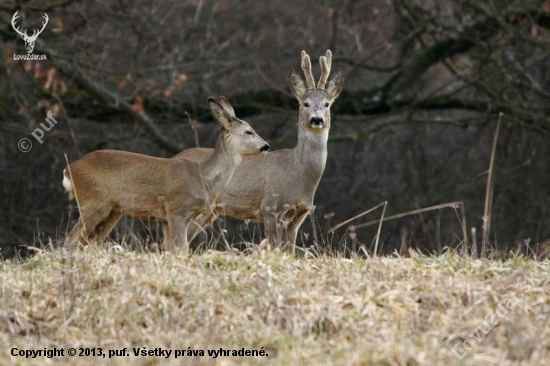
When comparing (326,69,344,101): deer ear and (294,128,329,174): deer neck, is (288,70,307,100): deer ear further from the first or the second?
(294,128,329,174): deer neck

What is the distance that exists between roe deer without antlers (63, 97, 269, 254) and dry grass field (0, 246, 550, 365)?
2.89m

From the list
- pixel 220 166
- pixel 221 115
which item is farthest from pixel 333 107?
pixel 220 166

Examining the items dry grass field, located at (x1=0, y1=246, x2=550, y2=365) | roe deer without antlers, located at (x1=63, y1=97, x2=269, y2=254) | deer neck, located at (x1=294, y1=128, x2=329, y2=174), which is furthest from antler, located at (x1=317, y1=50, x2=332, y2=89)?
dry grass field, located at (x1=0, y1=246, x2=550, y2=365)

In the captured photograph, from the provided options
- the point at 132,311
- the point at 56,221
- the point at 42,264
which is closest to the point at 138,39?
the point at 56,221

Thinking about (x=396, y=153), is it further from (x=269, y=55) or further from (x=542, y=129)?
(x=542, y=129)

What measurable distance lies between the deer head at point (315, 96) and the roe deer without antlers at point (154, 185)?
62 cm

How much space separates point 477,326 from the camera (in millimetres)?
5785

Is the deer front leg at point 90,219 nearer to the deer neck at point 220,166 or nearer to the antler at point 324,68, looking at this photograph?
the deer neck at point 220,166

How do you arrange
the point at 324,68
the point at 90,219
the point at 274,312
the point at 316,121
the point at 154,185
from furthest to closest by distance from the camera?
the point at 324,68
the point at 316,121
the point at 154,185
the point at 90,219
the point at 274,312

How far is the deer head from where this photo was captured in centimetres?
1049

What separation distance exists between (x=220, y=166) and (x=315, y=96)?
1.20 metres

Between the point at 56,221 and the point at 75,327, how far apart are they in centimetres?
1167

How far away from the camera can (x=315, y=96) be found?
35.0 ft

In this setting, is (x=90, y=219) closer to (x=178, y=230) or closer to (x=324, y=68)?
(x=178, y=230)
